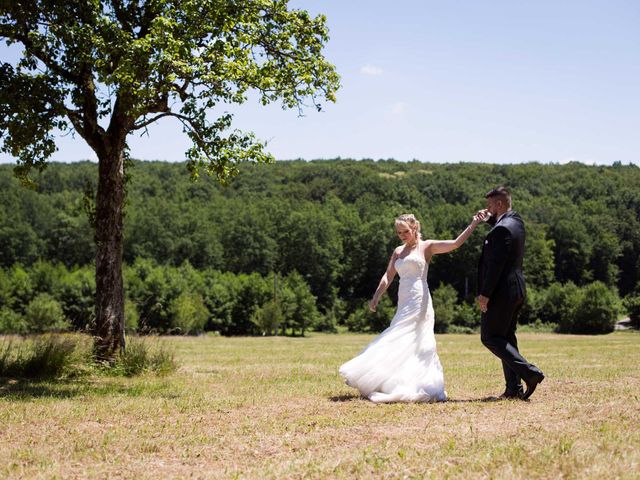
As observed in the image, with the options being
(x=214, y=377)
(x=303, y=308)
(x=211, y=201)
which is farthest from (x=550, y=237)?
(x=214, y=377)

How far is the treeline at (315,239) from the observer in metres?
88.4

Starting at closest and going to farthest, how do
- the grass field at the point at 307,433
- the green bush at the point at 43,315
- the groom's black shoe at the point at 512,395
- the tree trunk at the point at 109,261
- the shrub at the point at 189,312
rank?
the grass field at the point at 307,433 → the groom's black shoe at the point at 512,395 → the tree trunk at the point at 109,261 → the green bush at the point at 43,315 → the shrub at the point at 189,312

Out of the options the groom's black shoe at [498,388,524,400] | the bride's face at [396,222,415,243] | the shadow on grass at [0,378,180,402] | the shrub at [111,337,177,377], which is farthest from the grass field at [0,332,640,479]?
the bride's face at [396,222,415,243]

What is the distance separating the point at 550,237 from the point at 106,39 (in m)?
111

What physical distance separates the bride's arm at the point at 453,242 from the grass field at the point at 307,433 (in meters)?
2.33

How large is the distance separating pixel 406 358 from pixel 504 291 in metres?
1.81

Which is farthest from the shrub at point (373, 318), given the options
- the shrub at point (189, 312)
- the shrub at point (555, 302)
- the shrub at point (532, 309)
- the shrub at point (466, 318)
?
the shrub at point (189, 312)

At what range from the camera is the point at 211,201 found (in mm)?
125062

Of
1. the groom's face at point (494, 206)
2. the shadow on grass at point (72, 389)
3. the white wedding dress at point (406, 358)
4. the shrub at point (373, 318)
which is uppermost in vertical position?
the groom's face at point (494, 206)

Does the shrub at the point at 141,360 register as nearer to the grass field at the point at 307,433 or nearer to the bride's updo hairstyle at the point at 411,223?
the grass field at the point at 307,433

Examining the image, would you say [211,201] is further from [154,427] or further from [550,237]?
[154,427]

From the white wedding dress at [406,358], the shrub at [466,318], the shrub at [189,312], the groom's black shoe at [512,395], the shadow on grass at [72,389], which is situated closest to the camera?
the groom's black shoe at [512,395]

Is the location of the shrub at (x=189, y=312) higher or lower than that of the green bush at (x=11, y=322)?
higher

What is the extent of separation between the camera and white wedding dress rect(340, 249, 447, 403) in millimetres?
9773
